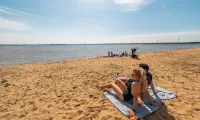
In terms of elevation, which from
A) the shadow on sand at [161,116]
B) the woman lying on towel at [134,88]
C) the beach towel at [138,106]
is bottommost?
the shadow on sand at [161,116]

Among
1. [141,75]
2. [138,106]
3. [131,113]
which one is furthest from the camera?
[138,106]

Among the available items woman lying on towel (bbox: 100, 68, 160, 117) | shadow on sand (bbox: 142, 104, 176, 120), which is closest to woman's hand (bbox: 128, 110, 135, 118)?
woman lying on towel (bbox: 100, 68, 160, 117)

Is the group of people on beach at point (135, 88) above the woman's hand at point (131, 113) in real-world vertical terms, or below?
above

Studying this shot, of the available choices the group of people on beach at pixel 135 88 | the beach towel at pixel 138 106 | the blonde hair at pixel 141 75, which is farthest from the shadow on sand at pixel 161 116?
the blonde hair at pixel 141 75

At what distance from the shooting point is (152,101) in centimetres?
409

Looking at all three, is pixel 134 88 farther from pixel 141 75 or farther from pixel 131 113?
pixel 131 113

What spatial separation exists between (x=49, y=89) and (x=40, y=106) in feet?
5.04

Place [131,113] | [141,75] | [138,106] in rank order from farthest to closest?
[138,106] < [141,75] < [131,113]

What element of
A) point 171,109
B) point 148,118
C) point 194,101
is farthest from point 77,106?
point 194,101

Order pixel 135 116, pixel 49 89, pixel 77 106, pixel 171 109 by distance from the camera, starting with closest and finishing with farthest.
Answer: pixel 135 116 < pixel 171 109 < pixel 77 106 < pixel 49 89

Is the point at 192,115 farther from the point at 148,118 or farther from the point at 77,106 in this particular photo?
the point at 77,106

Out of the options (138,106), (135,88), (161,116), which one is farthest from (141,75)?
(161,116)

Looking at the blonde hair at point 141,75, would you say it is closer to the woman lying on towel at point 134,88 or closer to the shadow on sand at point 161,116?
the woman lying on towel at point 134,88

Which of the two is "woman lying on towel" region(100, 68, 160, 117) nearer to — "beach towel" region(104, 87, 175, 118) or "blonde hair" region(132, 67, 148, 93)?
"blonde hair" region(132, 67, 148, 93)
